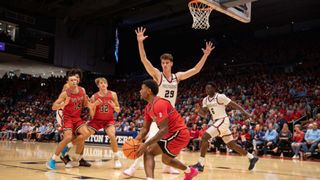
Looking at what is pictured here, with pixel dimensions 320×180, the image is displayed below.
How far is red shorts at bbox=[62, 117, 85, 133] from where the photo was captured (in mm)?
7062

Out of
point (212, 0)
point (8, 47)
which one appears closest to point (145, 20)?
point (8, 47)

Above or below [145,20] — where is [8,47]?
below

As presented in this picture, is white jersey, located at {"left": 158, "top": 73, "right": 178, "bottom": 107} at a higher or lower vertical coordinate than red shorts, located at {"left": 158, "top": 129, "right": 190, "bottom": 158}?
higher

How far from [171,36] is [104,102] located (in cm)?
2360

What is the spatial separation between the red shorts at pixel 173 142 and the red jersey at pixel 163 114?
2.5 inches

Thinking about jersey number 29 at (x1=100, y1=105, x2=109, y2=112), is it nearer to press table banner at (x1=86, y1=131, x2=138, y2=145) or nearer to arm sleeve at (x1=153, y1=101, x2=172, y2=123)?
arm sleeve at (x1=153, y1=101, x2=172, y2=123)

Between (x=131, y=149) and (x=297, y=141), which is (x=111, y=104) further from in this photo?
(x=297, y=141)

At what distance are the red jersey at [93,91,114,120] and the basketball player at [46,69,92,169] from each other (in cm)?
29

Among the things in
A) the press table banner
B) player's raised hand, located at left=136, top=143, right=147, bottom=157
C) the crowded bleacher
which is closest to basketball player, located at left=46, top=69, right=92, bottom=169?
player's raised hand, located at left=136, top=143, right=147, bottom=157

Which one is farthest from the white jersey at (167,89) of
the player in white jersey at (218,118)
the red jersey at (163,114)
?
the player in white jersey at (218,118)

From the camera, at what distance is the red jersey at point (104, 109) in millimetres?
7641

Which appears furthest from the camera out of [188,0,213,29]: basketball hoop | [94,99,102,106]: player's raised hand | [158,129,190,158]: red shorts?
[188,0,213,29]: basketball hoop

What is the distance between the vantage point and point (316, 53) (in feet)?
73.3

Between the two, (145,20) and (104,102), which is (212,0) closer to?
(104,102)
